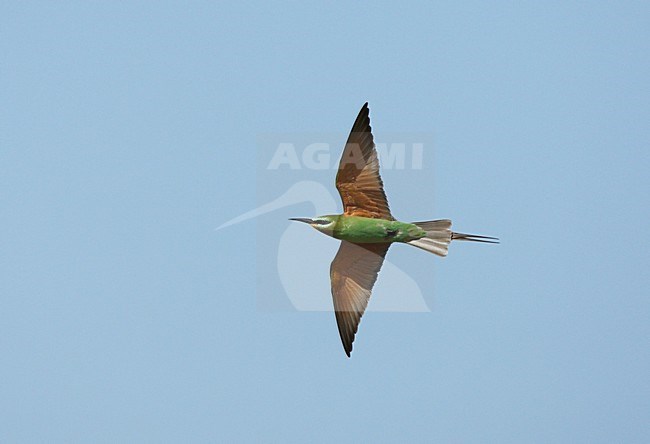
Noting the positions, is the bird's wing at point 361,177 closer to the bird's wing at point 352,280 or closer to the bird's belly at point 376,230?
the bird's belly at point 376,230

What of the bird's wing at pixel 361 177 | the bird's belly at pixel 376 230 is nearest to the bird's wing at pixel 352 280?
the bird's belly at pixel 376 230

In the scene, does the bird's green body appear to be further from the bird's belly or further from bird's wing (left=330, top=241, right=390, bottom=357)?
bird's wing (left=330, top=241, right=390, bottom=357)

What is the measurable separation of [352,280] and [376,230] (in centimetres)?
91

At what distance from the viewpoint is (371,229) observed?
11.4 m

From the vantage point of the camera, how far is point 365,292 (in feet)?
39.5

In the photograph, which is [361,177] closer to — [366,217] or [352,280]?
[366,217]

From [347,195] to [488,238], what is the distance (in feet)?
4.83

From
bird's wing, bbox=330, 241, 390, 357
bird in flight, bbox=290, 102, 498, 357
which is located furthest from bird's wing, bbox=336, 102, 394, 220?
bird's wing, bbox=330, 241, 390, 357

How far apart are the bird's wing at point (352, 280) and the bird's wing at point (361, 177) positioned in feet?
1.72

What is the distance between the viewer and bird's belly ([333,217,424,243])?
11375 mm

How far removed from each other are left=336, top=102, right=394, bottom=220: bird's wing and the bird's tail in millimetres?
382

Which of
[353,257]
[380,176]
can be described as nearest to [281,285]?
[353,257]

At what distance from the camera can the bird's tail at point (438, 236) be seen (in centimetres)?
1133

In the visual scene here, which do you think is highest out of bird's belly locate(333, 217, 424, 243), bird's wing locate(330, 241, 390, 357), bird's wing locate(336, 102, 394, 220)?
bird's wing locate(336, 102, 394, 220)
